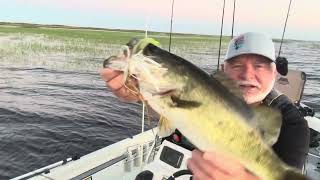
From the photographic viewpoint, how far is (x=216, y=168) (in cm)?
220

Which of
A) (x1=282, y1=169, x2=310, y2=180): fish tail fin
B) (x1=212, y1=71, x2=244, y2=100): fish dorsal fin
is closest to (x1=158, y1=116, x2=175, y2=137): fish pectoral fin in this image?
(x1=212, y1=71, x2=244, y2=100): fish dorsal fin

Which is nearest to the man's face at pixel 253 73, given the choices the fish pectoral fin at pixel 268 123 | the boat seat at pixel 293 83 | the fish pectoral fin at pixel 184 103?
the fish pectoral fin at pixel 268 123

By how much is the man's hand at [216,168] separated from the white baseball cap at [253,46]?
1.88m

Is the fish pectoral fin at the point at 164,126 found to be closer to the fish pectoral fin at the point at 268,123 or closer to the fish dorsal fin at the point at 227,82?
the fish dorsal fin at the point at 227,82

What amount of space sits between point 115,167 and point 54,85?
20108 millimetres

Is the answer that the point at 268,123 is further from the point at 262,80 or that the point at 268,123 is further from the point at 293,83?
the point at 293,83

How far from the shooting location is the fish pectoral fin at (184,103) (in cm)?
206

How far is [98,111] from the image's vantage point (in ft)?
67.1

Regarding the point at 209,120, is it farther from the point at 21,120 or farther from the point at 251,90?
the point at 21,120

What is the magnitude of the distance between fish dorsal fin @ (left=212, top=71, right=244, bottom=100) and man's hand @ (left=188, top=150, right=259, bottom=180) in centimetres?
38

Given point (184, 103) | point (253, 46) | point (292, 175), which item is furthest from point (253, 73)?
point (184, 103)

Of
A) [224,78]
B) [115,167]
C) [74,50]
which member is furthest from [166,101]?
[74,50]

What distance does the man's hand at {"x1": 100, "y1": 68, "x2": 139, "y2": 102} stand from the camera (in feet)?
8.78

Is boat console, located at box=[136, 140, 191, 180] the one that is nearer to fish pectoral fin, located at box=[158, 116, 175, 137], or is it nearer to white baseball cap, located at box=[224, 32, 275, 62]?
white baseball cap, located at box=[224, 32, 275, 62]
